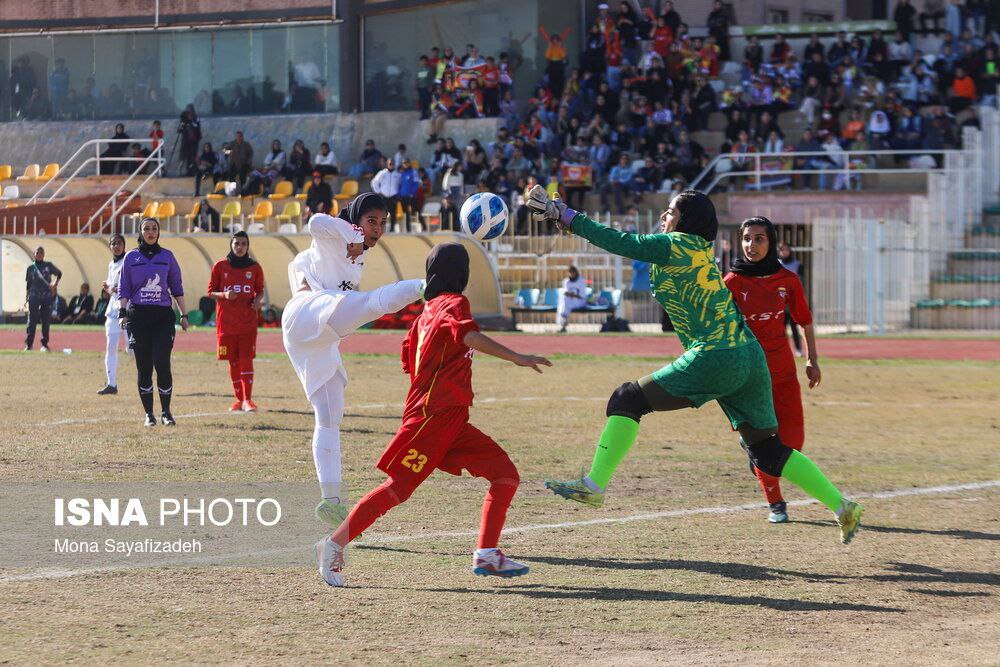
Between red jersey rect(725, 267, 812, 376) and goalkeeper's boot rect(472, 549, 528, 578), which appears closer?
goalkeeper's boot rect(472, 549, 528, 578)

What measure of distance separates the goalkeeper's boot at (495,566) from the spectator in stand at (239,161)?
35.5 meters

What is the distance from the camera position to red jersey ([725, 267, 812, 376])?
31.9 feet

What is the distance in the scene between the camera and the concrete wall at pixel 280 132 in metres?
42.6

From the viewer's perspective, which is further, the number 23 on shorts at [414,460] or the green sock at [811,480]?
the green sock at [811,480]

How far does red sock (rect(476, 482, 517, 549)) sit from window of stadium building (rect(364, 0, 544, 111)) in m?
35.4

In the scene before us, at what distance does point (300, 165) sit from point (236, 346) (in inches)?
1013

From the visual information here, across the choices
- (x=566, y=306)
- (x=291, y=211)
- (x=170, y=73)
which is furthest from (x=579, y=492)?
(x=170, y=73)

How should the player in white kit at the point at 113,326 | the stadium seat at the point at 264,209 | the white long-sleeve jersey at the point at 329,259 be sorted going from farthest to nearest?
the stadium seat at the point at 264,209 < the player in white kit at the point at 113,326 < the white long-sleeve jersey at the point at 329,259

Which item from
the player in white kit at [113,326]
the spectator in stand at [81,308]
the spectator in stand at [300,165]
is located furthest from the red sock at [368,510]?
the spectator in stand at [300,165]

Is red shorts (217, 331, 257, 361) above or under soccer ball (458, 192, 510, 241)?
under

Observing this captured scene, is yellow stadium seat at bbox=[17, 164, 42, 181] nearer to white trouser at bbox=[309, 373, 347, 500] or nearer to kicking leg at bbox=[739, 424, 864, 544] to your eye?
white trouser at bbox=[309, 373, 347, 500]

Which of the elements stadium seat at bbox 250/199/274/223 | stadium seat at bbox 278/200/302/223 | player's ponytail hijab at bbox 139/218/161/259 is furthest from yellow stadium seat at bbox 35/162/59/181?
player's ponytail hijab at bbox 139/218/161/259

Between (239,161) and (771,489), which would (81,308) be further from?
(771,489)

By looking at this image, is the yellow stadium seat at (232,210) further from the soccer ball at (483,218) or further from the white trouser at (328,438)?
the soccer ball at (483,218)
